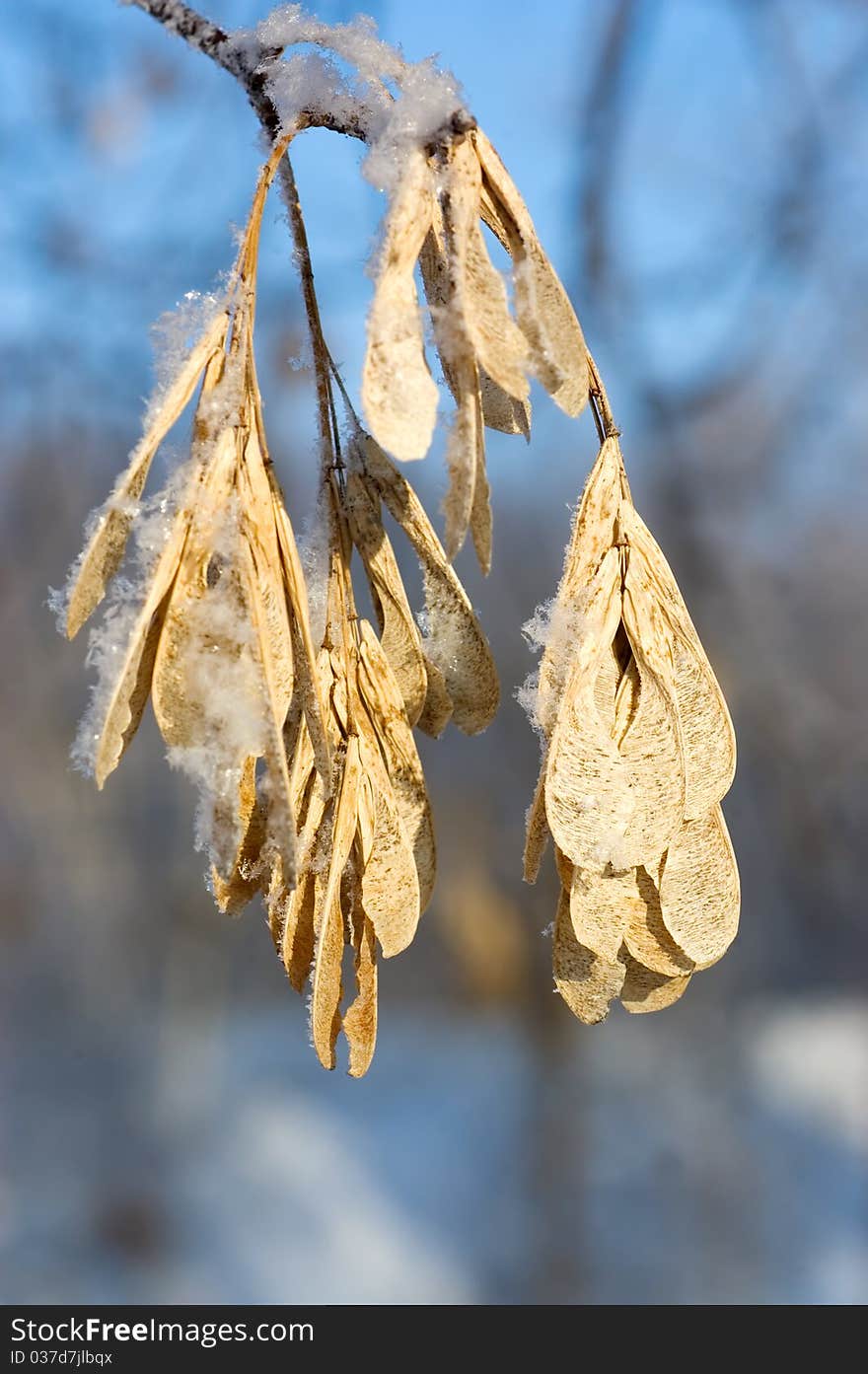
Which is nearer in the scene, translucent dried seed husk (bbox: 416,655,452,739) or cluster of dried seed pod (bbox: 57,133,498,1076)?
cluster of dried seed pod (bbox: 57,133,498,1076)

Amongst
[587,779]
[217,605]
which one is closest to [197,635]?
[217,605]

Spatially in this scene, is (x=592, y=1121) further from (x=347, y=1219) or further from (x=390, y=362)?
(x=390, y=362)

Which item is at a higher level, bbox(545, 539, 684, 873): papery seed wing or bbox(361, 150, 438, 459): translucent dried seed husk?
bbox(361, 150, 438, 459): translucent dried seed husk

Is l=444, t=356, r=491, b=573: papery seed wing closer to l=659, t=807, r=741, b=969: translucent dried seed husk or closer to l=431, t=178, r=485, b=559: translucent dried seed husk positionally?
l=431, t=178, r=485, b=559: translucent dried seed husk

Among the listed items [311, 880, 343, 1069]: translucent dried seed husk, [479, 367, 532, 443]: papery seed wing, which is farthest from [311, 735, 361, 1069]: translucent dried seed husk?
[479, 367, 532, 443]: papery seed wing

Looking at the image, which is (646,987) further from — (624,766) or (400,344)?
(400,344)

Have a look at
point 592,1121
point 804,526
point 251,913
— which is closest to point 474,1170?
point 592,1121
